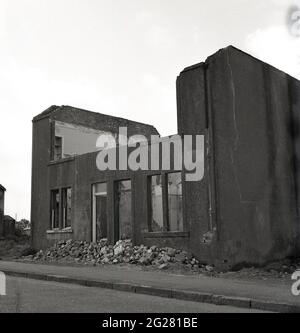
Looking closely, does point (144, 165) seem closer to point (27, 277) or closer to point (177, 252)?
point (177, 252)

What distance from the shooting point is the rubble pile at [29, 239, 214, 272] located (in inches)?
607

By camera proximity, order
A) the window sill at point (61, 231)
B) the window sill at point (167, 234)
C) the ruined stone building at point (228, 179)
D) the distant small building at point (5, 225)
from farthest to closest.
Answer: the distant small building at point (5, 225), the window sill at point (61, 231), the window sill at point (167, 234), the ruined stone building at point (228, 179)

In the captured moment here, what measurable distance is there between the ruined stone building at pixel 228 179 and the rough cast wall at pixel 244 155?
1.3 inches

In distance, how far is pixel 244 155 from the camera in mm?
15789

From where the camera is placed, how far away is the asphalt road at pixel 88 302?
7.54 metres

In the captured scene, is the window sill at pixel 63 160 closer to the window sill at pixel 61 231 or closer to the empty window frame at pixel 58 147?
the empty window frame at pixel 58 147

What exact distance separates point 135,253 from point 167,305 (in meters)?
8.78

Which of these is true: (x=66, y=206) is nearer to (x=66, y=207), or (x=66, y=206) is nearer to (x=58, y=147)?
(x=66, y=207)

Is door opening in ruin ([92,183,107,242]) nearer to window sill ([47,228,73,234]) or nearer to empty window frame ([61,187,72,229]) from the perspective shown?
window sill ([47,228,73,234])

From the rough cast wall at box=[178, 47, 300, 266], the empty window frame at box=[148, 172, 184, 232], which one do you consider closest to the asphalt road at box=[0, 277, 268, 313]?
the rough cast wall at box=[178, 47, 300, 266]

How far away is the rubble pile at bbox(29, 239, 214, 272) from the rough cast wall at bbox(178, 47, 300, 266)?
1205 mm

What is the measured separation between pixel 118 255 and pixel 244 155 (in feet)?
19.0

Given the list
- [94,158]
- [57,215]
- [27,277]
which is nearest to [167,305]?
[27,277]

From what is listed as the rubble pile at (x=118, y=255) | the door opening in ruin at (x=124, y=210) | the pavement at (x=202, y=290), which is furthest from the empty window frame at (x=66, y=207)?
the pavement at (x=202, y=290)
